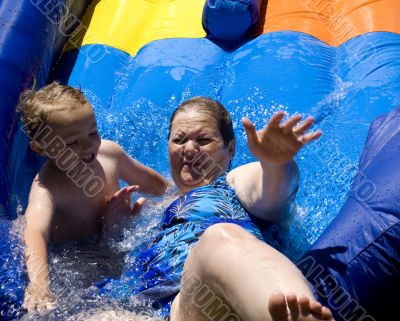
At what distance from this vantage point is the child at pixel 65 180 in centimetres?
164

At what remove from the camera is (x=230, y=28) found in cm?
263

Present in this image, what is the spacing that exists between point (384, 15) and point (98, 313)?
1.79 m

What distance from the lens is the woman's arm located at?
4.21 ft

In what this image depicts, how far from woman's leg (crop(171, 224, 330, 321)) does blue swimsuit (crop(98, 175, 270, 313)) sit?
207 mm

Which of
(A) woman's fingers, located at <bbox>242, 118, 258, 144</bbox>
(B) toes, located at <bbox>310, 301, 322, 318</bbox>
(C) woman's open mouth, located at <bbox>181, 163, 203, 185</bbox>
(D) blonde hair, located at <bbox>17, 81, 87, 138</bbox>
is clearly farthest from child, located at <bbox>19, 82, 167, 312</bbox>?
(B) toes, located at <bbox>310, 301, 322, 318</bbox>

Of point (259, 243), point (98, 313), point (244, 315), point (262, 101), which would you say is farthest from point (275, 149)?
point (262, 101)

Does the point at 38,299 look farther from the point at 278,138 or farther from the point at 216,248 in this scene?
the point at 278,138

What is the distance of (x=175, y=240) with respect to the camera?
157cm

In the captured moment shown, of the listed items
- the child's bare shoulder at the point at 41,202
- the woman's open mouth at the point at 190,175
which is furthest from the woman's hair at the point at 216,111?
the child's bare shoulder at the point at 41,202

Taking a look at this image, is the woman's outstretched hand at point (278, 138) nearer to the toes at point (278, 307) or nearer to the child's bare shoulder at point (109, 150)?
the toes at point (278, 307)

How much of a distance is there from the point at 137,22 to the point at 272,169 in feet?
5.37

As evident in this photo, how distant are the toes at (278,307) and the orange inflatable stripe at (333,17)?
183 cm

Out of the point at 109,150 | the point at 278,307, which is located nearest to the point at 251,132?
the point at 278,307

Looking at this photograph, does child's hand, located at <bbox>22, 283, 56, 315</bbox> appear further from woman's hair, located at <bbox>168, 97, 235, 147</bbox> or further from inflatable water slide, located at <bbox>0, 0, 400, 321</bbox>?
woman's hair, located at <bbox>168, 97, 235, 147</bbox>
